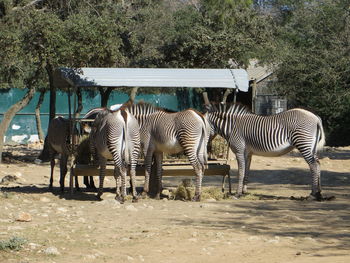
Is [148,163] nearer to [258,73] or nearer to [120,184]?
[120,184]

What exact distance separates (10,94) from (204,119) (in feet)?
74.0

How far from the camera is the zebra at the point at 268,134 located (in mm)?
15898

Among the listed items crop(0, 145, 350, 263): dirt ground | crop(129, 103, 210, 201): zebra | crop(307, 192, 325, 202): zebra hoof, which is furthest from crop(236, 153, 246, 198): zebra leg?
crop(307, 192, 325, 202): zebra hoof

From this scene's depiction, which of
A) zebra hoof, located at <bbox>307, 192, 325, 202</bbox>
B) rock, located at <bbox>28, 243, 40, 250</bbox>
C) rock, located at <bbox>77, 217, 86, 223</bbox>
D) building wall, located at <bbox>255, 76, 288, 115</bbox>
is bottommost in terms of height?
building wall, located at <bbox>255, 76, 288, 115</bbox>

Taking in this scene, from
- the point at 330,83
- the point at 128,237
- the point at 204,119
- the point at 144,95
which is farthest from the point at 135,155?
the point at 144,95

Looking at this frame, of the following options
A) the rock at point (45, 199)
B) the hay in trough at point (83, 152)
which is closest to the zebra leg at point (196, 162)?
the hay in trough at point (83, 152)

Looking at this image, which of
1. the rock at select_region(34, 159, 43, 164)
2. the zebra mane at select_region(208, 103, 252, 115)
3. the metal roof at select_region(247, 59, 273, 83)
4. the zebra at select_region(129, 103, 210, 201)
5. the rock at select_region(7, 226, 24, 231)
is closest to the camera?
the rock at select_region(7, 226, 24, 231)

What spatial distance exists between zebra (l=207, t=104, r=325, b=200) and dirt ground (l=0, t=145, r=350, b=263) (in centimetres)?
76

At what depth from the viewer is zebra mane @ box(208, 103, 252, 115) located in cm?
1675

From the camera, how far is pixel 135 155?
50.4 feet

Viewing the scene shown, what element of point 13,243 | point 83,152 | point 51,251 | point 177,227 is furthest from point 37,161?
point 51,251

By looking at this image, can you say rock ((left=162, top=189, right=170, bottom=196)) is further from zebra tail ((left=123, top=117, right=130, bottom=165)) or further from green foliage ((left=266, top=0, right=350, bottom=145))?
green foliage ((left=266, top=0, right=350, bottom=145))

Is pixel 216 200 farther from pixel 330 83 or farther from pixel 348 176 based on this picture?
pixel 330 83

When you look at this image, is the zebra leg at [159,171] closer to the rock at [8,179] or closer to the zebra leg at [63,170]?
the zebra leg at [63,170]
